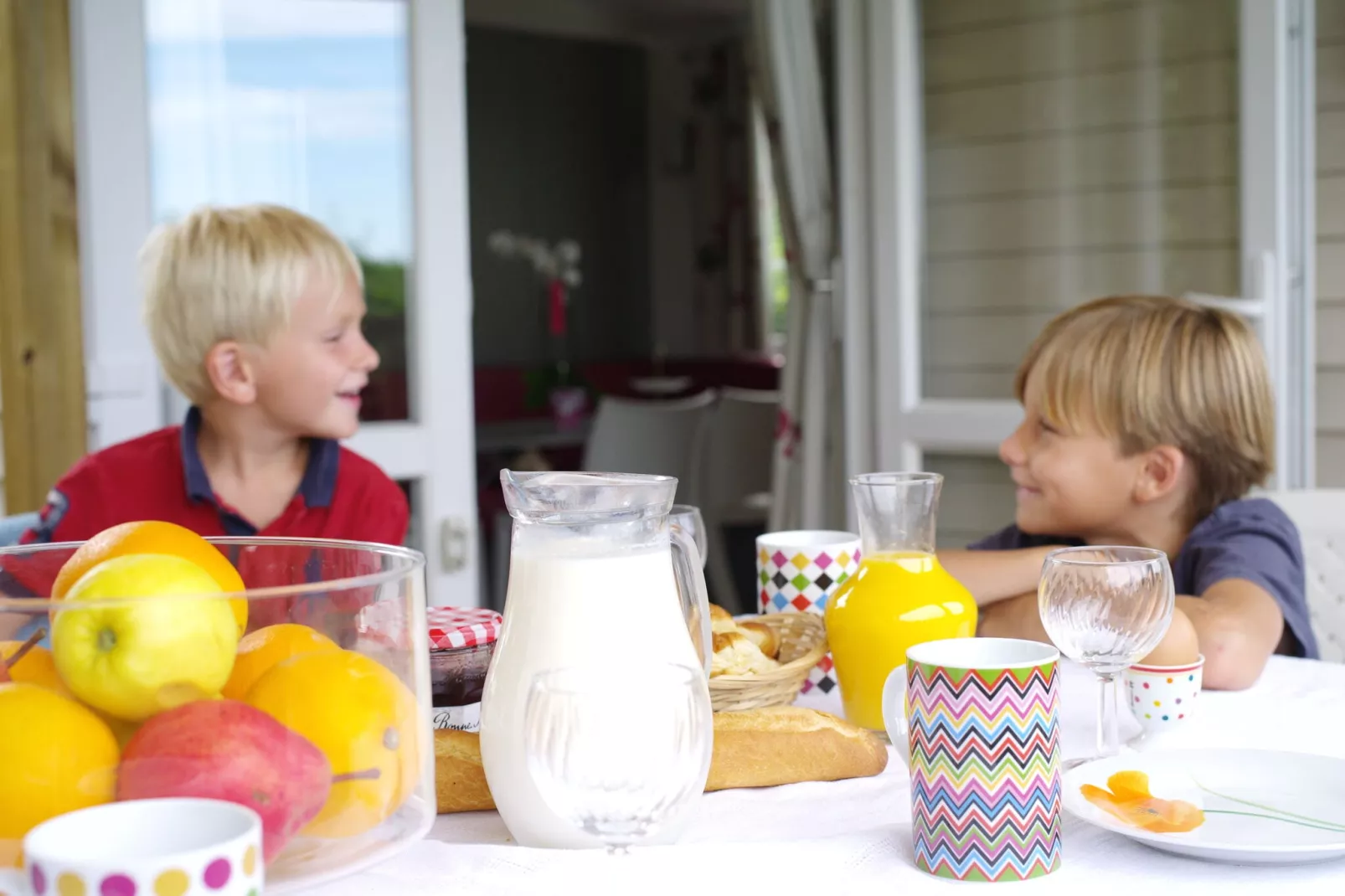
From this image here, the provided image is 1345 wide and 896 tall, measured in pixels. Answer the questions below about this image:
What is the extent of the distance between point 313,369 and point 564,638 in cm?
114

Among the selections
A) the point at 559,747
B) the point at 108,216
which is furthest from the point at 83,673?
the point at 108,216

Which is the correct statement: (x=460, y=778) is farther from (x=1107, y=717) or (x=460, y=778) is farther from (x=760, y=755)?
(x=1107, y=717)

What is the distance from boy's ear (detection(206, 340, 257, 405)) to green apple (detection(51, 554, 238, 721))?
123 centimetres

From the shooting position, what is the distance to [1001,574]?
135 centimetres

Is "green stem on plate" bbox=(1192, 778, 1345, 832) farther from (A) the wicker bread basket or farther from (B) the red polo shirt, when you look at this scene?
(B) the red polo shirt

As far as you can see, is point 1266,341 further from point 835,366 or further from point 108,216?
point 108,216

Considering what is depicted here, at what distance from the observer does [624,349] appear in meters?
7.12

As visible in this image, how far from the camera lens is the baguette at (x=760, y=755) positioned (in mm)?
863

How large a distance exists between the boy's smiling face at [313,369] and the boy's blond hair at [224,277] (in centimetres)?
2

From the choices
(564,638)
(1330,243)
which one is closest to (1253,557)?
(564,638)

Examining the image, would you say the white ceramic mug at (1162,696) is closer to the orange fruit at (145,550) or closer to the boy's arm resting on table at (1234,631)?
the boy's arm resting on table at (1234,631)

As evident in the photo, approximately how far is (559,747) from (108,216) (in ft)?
6.74

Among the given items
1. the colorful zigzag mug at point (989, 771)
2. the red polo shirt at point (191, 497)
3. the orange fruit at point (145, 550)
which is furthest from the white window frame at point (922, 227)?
the orange fruit at point (145, 550)

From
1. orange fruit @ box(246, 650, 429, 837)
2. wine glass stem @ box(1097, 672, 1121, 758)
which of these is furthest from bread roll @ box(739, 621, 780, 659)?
orange fruit @ box(246, 650, 429, 837)
